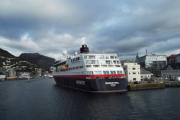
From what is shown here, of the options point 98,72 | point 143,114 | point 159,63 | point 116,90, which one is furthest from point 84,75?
point 159,63

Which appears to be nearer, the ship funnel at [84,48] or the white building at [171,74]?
the ship funnel at [84,48]

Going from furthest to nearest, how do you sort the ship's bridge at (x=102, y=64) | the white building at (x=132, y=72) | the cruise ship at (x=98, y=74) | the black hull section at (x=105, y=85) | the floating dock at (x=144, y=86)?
the white building at (x=132, y=72), the floating dock at (x=144, y=86), the ship's bridge at (x=102, y=64), the cruise ship at (x=98, y=74), the black hull section at (x=105, y=85)

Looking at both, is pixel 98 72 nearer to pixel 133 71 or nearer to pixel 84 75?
pixel 84 75

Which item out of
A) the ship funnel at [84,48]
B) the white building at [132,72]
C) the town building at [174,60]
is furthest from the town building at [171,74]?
the town building at [174,60]

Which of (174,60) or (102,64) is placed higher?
(174,60)

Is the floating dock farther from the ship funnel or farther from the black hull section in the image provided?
the ship funnel

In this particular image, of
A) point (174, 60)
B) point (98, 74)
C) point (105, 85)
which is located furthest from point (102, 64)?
point (174, 60)

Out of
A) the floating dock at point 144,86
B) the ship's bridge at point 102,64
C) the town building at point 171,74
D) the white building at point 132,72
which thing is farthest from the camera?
the town building at point 171,74

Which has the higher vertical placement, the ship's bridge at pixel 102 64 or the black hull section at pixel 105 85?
the ship's bridge at pixel 102 64

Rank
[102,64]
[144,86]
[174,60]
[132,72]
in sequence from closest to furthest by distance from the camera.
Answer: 1. [102,64]
2. [144,86]
3. [132,72]
4. [174,60]

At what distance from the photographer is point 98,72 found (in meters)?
40.4

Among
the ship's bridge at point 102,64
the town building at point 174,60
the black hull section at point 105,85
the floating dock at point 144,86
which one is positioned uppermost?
the town building at point 174,60

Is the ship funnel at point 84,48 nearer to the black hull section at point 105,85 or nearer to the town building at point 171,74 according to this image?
the black hull section at point 105,85

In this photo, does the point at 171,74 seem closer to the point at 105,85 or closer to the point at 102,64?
the point at 102,64
